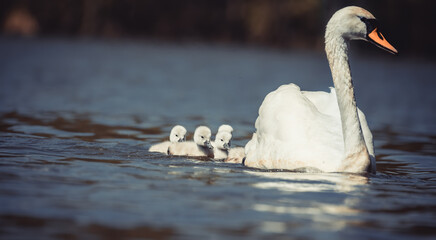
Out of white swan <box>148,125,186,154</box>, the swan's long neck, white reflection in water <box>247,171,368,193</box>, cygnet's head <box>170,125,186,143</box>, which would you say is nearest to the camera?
white reflection in water <box>247,171,368,193</box>

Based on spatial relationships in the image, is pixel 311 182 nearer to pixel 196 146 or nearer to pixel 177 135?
pixel 196 146

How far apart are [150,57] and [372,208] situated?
36.4m

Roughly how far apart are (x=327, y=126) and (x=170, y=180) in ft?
6.81

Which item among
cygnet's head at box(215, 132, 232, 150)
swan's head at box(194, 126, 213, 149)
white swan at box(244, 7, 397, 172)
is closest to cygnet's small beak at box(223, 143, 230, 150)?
cygnet's head at box(215, 132, 232, 150)

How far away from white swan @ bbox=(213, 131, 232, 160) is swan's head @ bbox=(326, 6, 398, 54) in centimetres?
217

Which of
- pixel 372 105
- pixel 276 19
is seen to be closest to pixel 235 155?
pixel 372 105

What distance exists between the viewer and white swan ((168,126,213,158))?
37.1ft

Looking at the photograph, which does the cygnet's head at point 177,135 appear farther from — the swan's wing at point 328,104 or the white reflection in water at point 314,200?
the white reflection in water at point 314,200

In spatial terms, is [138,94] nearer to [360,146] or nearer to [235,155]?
[235,155]

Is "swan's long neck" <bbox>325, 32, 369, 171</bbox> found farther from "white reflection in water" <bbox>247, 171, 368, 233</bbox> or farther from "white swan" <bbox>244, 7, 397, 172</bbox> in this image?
"white reflection in water" <bbox>247, 171, 368, 233</bbox>

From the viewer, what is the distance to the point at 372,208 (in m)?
7.85

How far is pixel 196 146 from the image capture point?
11453 mm

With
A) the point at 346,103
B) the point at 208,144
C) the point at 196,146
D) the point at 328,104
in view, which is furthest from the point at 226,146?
the point at 346,103

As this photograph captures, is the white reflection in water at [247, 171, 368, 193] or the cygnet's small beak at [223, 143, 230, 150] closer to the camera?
the white reflection in water at [247, 171, 368, 193]
